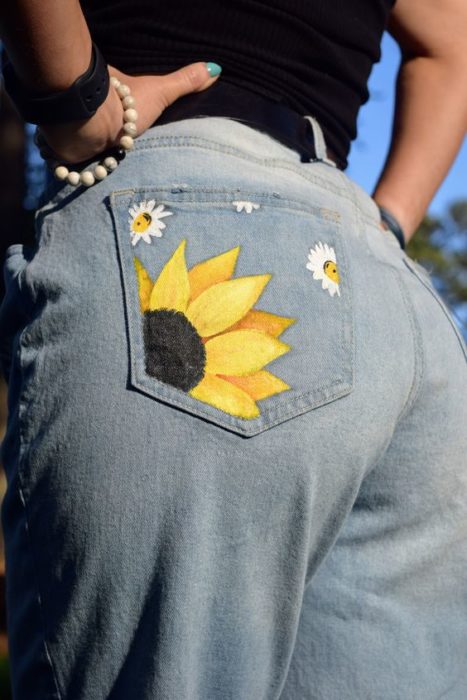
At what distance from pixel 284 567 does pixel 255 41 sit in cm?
73

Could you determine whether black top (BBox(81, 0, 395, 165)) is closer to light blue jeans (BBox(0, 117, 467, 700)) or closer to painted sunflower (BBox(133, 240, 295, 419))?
light blue jeans (BBox(0, 117, 467, 700))

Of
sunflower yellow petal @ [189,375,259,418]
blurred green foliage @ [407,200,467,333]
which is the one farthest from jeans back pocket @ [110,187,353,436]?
blurred green foliage @ [407,200,467,333]

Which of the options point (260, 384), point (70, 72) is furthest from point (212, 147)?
point (260, 384)

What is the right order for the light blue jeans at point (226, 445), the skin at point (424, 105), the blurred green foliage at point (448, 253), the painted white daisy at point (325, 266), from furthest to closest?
the blurred green foliage at point (448, 253), the skin at point (424, 105), the painted white daisy at point (325, 266), the light blue jeans at point (226, 445)

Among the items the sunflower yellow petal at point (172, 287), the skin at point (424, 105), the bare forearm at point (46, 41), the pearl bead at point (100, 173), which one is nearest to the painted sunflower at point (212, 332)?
the sunflower yellow petal at point (172, 287)

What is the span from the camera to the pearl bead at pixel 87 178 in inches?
47.8

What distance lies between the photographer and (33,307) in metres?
1.20

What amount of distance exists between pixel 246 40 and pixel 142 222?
34 centimetres

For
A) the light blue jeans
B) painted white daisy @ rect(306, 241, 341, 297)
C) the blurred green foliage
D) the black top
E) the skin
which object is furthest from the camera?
the blurred green foliage

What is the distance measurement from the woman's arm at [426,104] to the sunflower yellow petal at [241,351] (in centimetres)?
78

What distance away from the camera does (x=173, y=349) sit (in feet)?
3.66

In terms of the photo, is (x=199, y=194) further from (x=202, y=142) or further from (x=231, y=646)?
(x=231, y=646)

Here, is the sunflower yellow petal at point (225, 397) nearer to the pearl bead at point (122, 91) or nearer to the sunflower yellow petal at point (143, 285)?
the sunflower yellow petal at point (143, 285)

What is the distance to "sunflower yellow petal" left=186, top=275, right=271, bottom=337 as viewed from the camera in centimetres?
114
